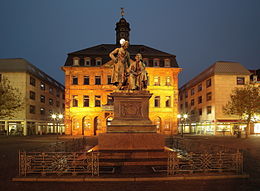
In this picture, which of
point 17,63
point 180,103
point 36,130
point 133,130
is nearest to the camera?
point 133,130

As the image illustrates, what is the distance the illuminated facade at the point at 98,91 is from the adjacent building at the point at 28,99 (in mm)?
4551

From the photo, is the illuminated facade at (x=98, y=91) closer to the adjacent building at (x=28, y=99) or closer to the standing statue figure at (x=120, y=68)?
the adjacent building at (x=28, y=99)

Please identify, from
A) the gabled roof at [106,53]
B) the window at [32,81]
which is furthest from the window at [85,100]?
the window at [32,81]

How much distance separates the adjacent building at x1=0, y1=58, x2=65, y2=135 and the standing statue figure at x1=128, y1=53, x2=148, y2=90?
102 ft

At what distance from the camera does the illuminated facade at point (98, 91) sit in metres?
44.7

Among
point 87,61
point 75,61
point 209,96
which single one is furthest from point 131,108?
point 209,96

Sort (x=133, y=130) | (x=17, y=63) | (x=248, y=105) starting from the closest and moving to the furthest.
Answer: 1. (x=133, y=130)
2. (x=248, y=105)
3. (x=17, y=63)

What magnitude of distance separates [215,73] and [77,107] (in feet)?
92.0

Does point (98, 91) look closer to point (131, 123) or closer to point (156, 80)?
point (156, 80)

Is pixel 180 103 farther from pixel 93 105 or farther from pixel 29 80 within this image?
pixel 29 80

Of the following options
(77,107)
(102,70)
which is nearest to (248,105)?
(102,70)

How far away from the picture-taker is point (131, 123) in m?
11.9

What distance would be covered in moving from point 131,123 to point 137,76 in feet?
8.96

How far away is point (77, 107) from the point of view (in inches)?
1762
